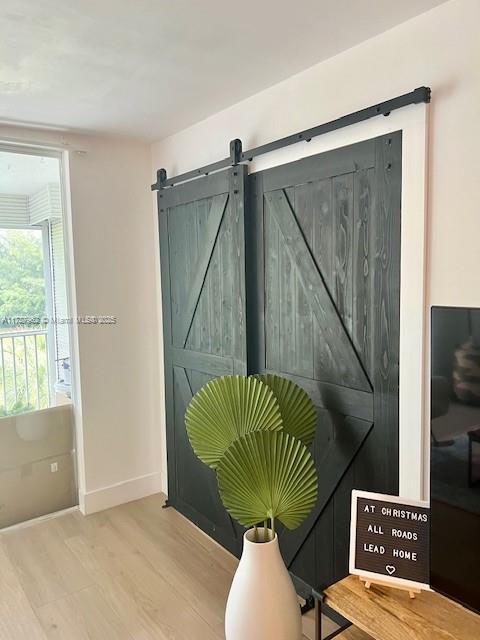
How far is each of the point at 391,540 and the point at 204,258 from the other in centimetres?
182

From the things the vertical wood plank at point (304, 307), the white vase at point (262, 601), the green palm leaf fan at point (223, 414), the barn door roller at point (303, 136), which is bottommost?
the white vase at point (262, 601)

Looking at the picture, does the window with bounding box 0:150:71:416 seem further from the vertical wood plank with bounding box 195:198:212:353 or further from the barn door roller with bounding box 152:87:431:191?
the vertical wood plank with bounding box 195:198:212:353

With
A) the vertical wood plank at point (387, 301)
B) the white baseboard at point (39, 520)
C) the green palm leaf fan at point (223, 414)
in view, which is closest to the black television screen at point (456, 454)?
the vertical wood plank at point (387, 301)

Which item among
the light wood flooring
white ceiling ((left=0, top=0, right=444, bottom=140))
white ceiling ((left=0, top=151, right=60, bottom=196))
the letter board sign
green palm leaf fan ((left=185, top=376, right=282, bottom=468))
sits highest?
white ceiling ((left=0, top=0, right=444, bottom=140))

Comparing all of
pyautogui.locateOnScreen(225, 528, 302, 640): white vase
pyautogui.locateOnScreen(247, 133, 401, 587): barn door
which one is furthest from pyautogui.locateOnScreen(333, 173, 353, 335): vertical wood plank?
pyautogui.locateOnScreen(225, 528, 302, 640): white vase

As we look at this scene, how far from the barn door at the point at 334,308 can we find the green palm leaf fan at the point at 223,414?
35 centimetres

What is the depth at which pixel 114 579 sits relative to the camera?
2.61m

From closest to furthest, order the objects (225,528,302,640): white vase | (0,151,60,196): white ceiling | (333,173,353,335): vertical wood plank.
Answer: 1. (225,528,302,640): white vase
2. (333,173,353,335): vertical wood plank
3. (0,151,60,196): white ceiling

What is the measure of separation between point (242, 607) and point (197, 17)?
2.13m

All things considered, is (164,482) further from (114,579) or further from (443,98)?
(443,98)

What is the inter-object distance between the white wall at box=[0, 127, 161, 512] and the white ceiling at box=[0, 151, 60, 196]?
0.58 ft

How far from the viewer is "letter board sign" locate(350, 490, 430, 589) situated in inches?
59.9

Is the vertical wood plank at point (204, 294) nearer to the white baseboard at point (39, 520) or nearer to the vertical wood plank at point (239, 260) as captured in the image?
the vertical wood plank at point (239, 260)

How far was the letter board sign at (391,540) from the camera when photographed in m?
1.52
